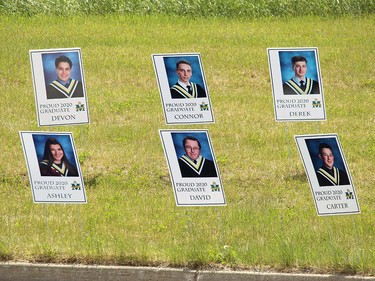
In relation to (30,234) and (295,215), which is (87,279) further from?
(295,215)

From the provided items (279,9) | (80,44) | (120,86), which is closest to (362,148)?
(120,86)

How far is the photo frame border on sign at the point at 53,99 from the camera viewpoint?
40.3ft

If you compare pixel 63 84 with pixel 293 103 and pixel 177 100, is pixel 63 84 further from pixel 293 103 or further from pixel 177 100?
pixel 293 103

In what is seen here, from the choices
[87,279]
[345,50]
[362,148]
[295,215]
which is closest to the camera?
[87,279]

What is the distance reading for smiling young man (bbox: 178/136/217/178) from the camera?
11.2 m

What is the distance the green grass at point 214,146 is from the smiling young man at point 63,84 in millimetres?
1325

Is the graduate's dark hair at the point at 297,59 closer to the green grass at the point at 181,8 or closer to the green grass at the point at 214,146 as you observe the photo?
the green grass at the point at 214,146

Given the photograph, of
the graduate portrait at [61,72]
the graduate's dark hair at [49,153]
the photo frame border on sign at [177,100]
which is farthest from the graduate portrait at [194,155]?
the graduate portrait at [61,72]

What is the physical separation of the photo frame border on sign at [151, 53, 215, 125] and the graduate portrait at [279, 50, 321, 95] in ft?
4.31

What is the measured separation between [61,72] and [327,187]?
323cm

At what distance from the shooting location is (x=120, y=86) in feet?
63.4

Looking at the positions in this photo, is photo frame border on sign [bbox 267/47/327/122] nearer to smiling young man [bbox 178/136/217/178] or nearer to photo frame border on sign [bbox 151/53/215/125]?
photo frame border on sign [bbox 151/53/215/125]

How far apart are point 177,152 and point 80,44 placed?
1082cm

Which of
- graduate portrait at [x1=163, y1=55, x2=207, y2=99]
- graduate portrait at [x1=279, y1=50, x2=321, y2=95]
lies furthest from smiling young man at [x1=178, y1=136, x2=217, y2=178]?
graduate portrait at [x1=279, y1=50, x2=321, y2=95]
